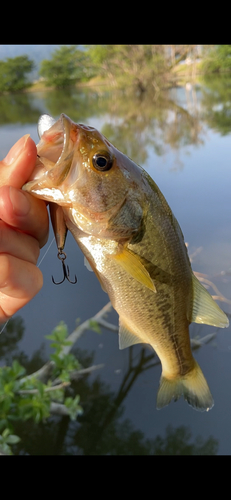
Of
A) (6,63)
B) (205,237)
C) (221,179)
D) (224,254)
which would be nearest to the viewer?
(224,254)

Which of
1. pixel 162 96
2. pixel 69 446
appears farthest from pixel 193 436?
pixel 162 96

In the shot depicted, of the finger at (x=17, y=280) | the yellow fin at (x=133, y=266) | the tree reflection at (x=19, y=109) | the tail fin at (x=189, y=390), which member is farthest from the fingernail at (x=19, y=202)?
the tree reflection at (x=19, y=109)

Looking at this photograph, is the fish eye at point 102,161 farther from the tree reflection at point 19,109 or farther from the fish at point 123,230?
the tree reflection at point 19,109

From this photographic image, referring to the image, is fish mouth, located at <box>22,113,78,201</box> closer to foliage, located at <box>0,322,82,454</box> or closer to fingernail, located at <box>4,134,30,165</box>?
fingernail, located at <box>4,134,30,165</box>

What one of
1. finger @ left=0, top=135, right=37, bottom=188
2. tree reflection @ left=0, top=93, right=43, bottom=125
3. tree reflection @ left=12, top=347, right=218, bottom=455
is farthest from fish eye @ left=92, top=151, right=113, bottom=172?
tree reflection @ left=0, top=93, right=43, bottom=125

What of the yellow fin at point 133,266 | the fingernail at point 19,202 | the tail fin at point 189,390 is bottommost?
the tail fin at point 189,390

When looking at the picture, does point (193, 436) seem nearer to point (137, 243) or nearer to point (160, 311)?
point (160, 311)
